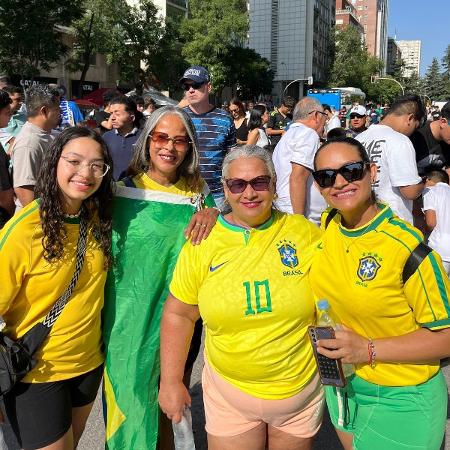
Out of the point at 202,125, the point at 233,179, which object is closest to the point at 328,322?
the point at 233,179

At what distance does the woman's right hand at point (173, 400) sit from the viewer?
7.09ft

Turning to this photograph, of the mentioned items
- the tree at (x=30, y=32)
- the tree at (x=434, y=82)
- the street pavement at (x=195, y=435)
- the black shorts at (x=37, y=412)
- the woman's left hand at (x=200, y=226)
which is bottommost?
the street pavement at (x=195, y=435)

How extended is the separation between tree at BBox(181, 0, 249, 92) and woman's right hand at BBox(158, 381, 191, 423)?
40673 mm

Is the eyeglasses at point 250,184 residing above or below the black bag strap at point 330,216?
above

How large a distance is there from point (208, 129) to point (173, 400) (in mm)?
2465

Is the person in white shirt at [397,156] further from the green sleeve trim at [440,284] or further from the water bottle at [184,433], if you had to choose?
the water bottle at [184,433]

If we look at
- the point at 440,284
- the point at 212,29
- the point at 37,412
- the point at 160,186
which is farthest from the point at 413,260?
the point at 212,29

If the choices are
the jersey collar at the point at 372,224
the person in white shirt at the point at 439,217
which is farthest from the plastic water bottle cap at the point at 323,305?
the person in white shirt at the point at 439,217

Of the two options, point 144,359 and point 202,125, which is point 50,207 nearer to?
point 144,359

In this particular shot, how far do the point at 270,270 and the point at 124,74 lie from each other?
35.6m

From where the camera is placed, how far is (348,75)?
260 ft

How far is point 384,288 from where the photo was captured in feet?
5.58

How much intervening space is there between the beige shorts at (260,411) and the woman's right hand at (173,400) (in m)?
0.14

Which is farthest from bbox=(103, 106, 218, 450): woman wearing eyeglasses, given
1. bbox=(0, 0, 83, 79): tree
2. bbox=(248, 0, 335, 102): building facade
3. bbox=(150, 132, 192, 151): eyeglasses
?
bbox=(248, 0, 335, 102): building facade
